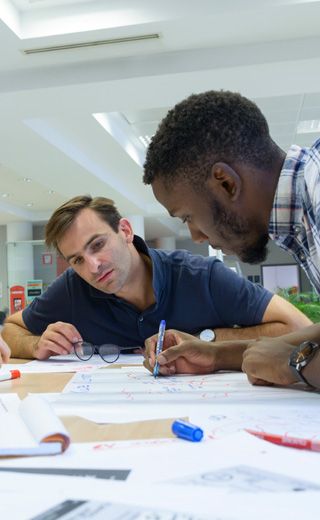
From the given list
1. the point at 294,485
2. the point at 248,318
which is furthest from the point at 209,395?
the point at 248,318

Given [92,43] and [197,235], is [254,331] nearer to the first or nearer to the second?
[197,235]

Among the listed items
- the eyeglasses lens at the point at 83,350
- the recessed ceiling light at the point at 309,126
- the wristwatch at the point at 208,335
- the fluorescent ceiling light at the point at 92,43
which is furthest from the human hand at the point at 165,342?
the recessed ceiling light at the point at 309,126

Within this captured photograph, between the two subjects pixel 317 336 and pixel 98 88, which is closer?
pixel 317 336

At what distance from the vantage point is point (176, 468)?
22.4 inches

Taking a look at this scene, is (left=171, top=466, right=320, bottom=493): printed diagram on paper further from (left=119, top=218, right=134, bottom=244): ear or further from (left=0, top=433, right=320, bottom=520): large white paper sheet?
(left=119, top=218, right=134, bottom=244): ear

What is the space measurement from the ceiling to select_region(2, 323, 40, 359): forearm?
2516mm

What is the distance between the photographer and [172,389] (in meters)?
1.14

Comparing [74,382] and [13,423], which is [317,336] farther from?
[13,423]

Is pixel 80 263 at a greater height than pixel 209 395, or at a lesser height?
greater

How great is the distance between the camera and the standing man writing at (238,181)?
3.49ft

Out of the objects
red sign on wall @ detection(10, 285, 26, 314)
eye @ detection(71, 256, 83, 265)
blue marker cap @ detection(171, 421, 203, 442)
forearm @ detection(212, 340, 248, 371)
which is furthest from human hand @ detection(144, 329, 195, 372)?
red sign on wall @ detection(10, 285, 26, 314)

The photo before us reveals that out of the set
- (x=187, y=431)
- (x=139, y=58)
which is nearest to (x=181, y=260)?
(x=187, y=431)

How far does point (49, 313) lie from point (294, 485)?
1724 mm

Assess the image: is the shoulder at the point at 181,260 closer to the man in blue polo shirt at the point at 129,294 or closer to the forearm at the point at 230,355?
the man in blue polo shirt at the point at 129,294
